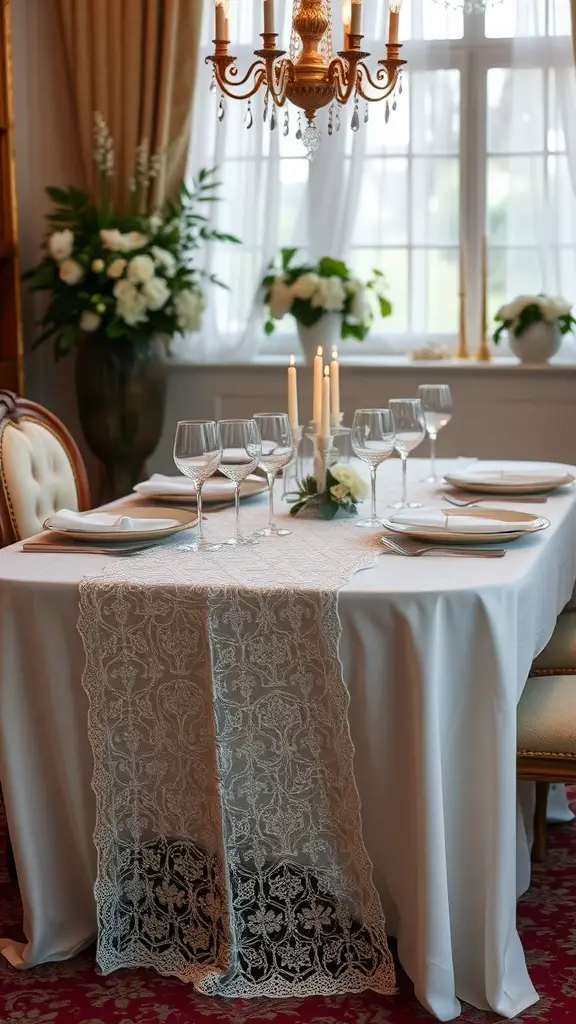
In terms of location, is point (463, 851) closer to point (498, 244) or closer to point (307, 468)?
point (307, 468)

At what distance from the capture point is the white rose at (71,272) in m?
4.54

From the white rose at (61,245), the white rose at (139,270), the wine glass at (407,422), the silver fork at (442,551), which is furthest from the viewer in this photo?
the white rose at (61,245)

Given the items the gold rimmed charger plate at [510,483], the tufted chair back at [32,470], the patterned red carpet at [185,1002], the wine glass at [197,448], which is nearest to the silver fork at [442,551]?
the wine glass at [197,448]

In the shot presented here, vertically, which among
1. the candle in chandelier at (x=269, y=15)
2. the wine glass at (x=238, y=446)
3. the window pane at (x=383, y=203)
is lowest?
the wine glass at (x=238, y=446)

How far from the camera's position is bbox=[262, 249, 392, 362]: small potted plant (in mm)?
4660

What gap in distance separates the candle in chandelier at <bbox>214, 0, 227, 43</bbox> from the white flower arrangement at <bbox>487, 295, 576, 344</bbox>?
7.31 feet

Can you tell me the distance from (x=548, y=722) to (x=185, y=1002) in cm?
78

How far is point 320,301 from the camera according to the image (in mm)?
4641

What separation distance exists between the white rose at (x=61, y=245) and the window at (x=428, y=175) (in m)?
0.62

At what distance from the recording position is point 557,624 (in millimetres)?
2799

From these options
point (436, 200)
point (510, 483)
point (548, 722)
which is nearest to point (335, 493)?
point (510, 483)

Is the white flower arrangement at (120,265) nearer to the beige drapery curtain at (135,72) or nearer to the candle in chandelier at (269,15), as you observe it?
the beige drapery curtain at (135,72)

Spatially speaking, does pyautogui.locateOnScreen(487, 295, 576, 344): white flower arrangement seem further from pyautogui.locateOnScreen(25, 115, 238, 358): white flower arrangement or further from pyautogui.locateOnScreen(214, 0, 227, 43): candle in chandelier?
pyautogui.locateOnScreen(214, 0, 227, 43): candle in chandelier

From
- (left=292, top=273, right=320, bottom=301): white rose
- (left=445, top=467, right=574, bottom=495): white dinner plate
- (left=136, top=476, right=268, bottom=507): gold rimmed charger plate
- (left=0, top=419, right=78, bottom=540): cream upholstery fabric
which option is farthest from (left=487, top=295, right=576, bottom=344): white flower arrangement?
(left=0, top=419, right=78, bottom=540): cream upholstery fabric
